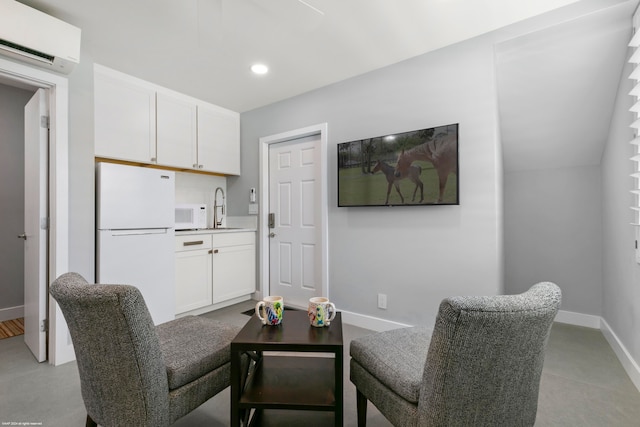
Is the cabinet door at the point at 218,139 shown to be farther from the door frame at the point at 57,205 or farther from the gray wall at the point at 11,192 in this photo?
the gray wall at the point at 11,192

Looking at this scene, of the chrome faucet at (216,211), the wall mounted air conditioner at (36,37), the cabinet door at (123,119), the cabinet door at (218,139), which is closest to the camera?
the wall mounted air conditioner at (36,37)

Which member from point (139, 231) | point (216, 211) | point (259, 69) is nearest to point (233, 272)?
point (216, 211)

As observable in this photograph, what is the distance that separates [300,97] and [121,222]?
220cm

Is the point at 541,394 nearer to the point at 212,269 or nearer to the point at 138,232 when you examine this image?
the point at 212,269

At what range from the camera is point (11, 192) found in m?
3.19

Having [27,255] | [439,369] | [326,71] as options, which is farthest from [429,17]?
[27,255]

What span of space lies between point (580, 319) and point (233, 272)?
365 cm

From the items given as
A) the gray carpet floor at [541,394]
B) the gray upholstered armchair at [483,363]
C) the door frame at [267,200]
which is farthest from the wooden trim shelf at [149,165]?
the gray upholstered armchair at [483,363]

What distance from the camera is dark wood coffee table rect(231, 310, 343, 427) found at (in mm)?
1228

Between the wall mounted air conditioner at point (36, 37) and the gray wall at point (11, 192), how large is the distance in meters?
1.77

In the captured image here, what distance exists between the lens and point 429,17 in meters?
2.07

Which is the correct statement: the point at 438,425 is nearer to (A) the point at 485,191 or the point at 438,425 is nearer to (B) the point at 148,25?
(A) the point at 485,191

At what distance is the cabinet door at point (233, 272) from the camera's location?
11.0 ft

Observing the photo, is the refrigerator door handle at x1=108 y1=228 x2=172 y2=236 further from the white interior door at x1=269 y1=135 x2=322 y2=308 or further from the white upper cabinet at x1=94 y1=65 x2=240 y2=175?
the white interior door at x1=269 y1=135 x2=322 y2=308
